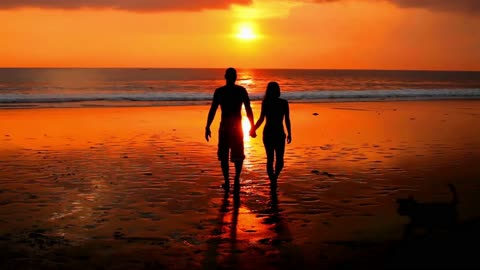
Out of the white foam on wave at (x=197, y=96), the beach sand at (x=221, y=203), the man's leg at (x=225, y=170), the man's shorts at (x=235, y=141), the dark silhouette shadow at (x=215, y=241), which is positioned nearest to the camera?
the dark silhouette shadow at (x=215, y=241)

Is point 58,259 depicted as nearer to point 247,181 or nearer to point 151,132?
point 247,181

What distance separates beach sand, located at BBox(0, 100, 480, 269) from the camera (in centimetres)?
546

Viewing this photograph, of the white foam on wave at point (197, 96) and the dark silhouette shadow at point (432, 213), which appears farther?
the white foam on wave at point (197, 96)

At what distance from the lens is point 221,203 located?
779 centimetres

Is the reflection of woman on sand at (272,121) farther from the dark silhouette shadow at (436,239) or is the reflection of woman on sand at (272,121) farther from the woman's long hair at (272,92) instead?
the dark silhouette shadow at (436,239)

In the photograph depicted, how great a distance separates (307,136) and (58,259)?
11489mm

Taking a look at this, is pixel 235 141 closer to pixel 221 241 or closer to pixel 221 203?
pixel 221 203

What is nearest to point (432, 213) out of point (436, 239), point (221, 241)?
point (436, 239)

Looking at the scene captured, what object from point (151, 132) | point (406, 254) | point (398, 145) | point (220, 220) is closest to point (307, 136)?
point (398, 145)

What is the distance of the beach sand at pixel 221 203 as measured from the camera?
546cm

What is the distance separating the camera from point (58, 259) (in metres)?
5.38

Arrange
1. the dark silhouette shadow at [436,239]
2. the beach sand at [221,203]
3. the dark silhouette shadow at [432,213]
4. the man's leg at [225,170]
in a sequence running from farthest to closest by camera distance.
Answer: the man's leg at [225,170], the dark silhouette shadow at [432,213], the beach sand at [221,203], the dark silhouette shadow at [436,239]

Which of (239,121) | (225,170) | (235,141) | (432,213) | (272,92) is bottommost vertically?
(432,213)

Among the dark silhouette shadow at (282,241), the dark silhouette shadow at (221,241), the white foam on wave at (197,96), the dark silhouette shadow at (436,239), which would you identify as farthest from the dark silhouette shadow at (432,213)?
the white foam on wave at (197,96)
